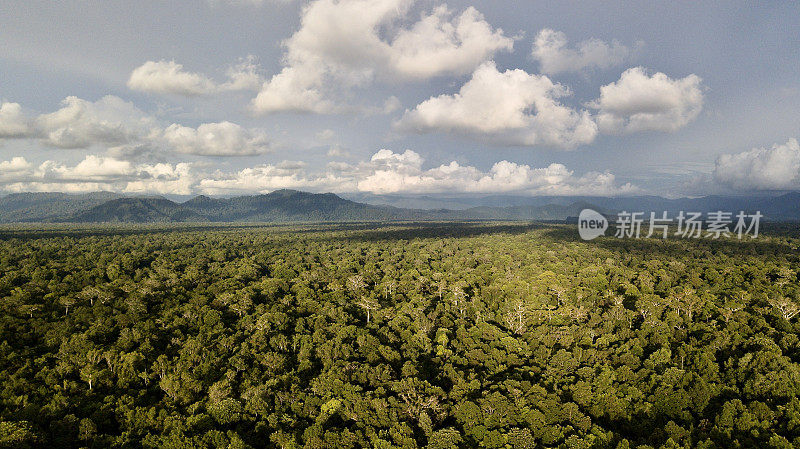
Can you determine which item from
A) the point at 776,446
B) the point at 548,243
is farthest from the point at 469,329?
the point at 548,243

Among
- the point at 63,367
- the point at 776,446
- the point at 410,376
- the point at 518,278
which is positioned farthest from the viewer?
the point at 518,278

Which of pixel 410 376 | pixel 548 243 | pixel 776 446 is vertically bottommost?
pixel 410 376

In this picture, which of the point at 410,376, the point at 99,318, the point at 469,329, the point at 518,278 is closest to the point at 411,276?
the point at 518,278

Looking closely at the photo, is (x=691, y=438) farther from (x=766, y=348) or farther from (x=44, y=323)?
(x=44, y=323)

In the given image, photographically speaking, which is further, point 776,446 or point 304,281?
point 304,281

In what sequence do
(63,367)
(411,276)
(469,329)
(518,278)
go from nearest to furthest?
1. (63,367)
2. (469,329)
3. (518,278)
4. (411,276)

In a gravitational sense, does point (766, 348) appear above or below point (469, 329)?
above

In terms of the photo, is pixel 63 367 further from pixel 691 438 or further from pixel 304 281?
pixel 691 438
